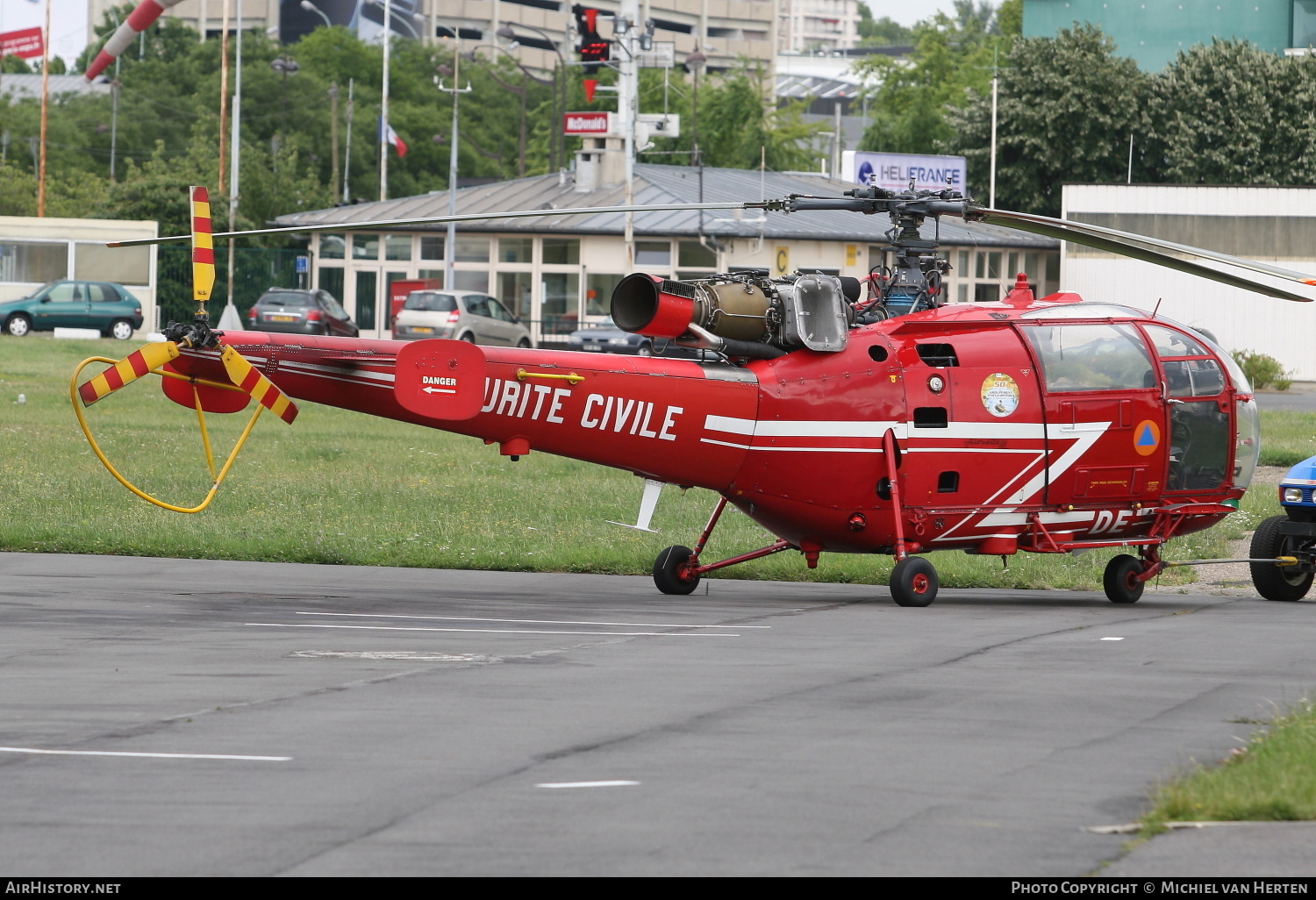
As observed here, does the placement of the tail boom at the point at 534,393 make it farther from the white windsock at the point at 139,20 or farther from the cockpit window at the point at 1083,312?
the white windsock at the point at 139,20

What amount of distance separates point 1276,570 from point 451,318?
37206 millimetres

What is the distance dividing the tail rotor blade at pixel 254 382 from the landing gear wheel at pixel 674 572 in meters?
3.77

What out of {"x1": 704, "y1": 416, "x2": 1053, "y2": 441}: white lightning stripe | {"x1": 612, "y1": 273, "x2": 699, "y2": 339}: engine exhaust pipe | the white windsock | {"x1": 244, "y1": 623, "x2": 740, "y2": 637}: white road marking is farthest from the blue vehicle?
the white windsock

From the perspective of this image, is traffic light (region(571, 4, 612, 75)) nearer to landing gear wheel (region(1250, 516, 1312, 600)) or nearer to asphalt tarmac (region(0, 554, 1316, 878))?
landing gear wheel (region(1250, 516, 1312, 600))

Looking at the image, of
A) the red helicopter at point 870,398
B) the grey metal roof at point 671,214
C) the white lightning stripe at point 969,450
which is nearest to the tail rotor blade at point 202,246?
the red helicopter at point 870,398

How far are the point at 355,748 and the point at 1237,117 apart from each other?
64086 mm

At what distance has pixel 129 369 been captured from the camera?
12828mm

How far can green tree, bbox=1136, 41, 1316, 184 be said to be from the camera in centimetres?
6581

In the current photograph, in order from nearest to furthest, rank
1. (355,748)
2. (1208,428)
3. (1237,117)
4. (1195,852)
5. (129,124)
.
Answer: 1. (1195,852)
2. (355,748)
3. (1208,428)
4. (1237,117)
5. (129,124)

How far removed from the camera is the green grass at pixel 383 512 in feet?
56.7

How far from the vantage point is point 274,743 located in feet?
27.1

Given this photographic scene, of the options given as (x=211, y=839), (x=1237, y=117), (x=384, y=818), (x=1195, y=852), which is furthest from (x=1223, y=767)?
(x=1237, y=117)

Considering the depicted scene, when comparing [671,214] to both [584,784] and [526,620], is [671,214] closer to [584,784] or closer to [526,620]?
[526,620]

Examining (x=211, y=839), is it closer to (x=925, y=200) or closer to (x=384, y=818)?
(x=384, y=818)
